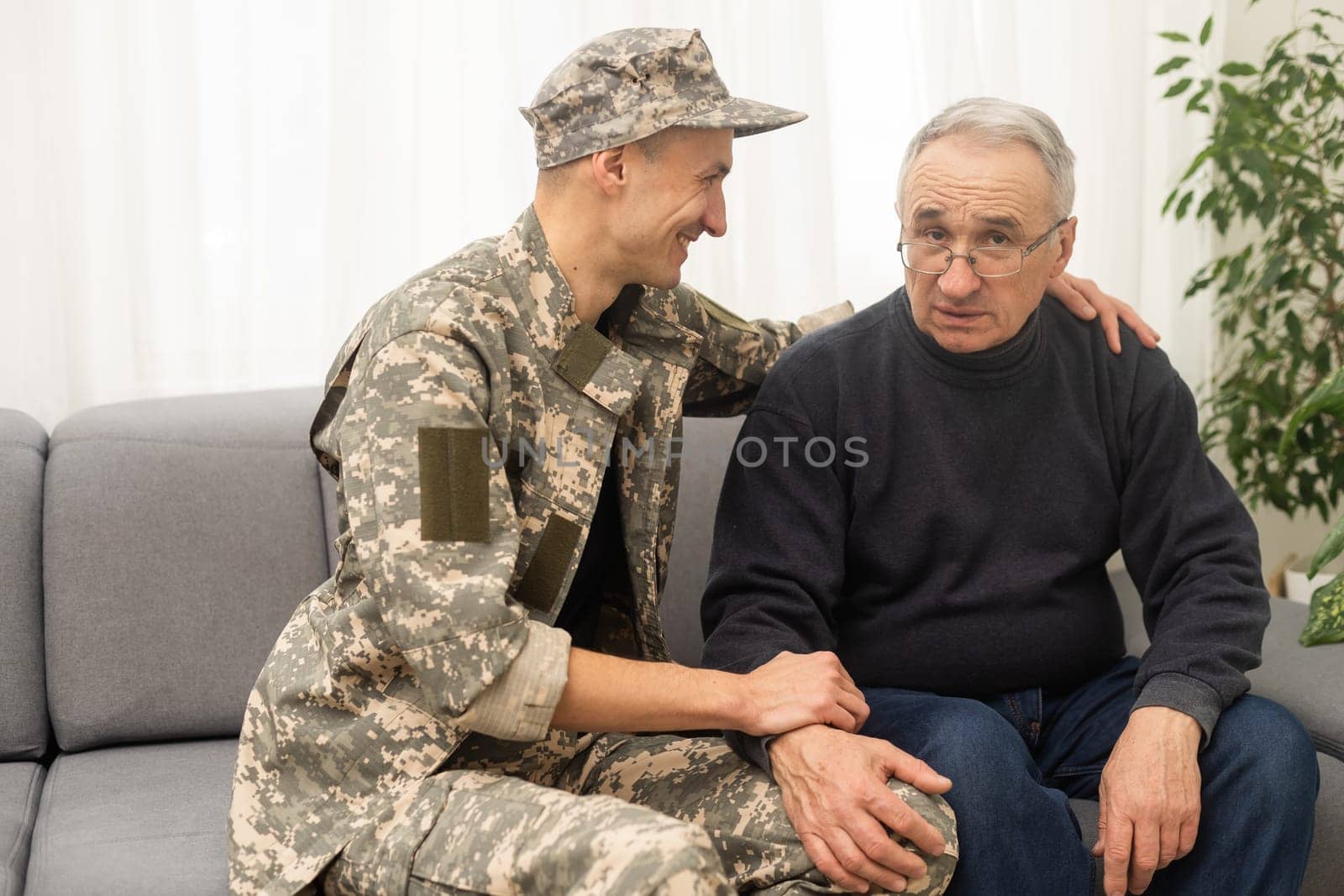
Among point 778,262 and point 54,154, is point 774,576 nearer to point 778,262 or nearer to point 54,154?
point 778,262

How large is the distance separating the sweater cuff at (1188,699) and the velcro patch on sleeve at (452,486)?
811 millimetres

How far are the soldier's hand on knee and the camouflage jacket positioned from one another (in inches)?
8.7

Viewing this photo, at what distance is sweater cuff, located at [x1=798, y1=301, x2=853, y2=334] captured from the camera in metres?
2.06

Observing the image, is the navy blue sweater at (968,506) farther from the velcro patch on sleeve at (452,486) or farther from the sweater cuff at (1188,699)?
the velcro patch on sleeve at (452,486)

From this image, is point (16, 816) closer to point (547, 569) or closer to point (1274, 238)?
point (547, 569)

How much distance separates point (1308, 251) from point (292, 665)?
215 centimetres

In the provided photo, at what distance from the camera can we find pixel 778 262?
2.62 m

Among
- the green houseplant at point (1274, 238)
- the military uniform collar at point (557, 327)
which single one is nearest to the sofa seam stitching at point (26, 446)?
the military uniform collar at point (557, 327)

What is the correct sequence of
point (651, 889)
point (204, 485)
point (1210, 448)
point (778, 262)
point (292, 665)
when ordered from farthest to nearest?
point (1210, 448) < point (778, 262) < point (204, 485) < point (292, 665) < point (651, 889)

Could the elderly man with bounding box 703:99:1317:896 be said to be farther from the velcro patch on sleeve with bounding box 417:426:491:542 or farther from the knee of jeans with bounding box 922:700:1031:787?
the velcro patch on sleeve with bounding box 417:426:491:542

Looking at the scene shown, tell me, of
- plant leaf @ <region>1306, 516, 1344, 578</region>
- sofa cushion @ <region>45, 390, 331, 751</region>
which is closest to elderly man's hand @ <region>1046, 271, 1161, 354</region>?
plant leaf @ <region>1306, 516, 1344, 578</region>

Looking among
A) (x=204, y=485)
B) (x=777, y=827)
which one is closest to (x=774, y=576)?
(x=777, y=827)

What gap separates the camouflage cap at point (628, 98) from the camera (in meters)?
1.48

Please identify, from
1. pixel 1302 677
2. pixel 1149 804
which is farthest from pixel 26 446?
pixel 1302 677
